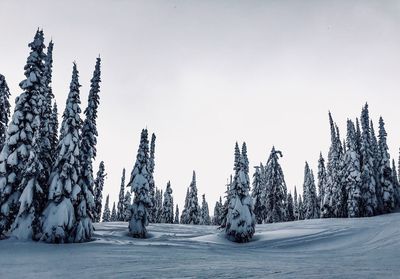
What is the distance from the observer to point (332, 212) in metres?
56.7

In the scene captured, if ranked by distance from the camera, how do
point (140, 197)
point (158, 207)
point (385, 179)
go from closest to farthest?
point (140, 197), point (385, 179), point (158, 207)

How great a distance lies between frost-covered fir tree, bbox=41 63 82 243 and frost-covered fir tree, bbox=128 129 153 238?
8915 millimetres

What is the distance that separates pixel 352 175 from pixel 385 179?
605 centimetres

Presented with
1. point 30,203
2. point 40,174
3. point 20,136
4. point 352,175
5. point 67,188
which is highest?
point 352,175

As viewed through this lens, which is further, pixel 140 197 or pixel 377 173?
pixel 377 173

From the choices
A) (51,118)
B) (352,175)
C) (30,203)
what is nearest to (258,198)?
(352,175)

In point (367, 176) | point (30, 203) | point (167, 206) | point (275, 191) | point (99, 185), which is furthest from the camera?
point (167, 206)

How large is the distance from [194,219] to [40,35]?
51.4m

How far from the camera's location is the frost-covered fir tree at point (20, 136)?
2320 cm

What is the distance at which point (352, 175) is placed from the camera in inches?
2052

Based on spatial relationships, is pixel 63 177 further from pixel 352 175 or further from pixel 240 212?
pixel 352 175

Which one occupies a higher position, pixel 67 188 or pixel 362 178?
pixel 362 178

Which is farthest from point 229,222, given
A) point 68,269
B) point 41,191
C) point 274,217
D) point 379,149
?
point 379,149

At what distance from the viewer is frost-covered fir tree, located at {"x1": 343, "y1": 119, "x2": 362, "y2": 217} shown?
50.7 meters
